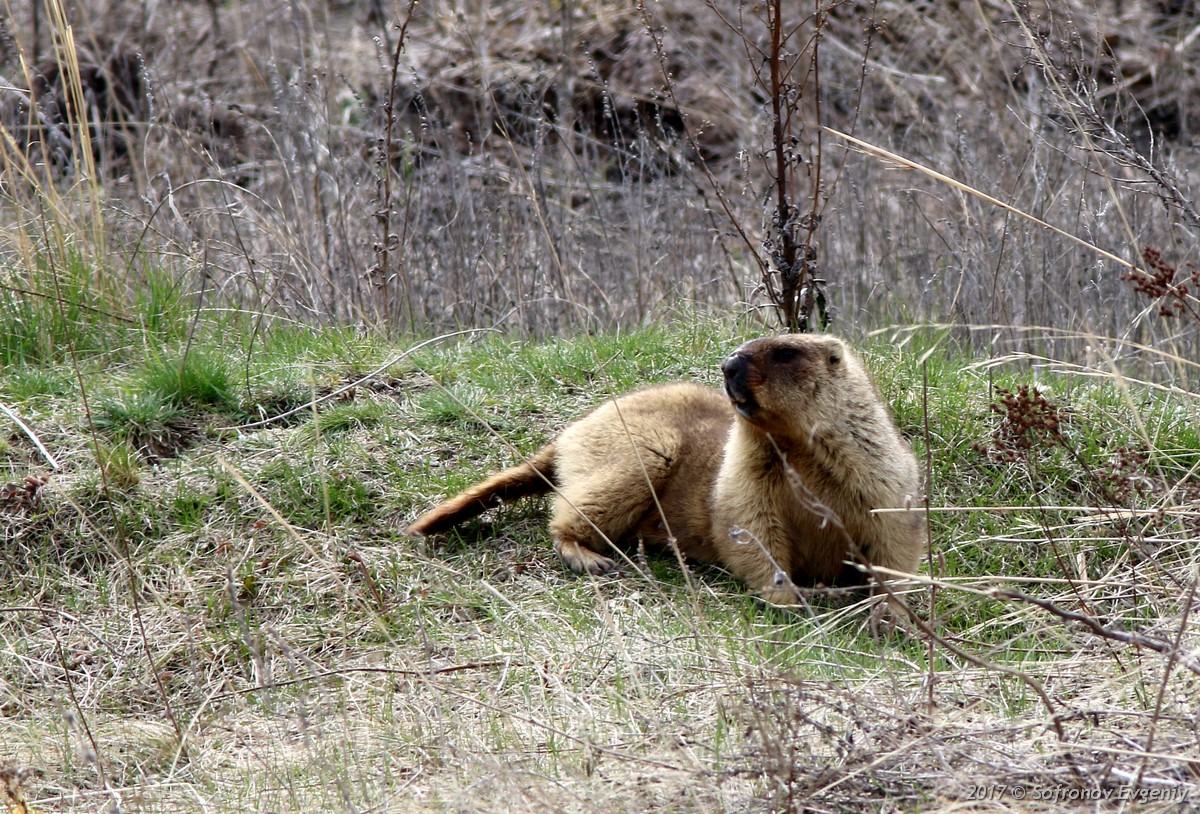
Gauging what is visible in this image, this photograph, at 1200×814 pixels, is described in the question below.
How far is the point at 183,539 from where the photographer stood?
4.80m

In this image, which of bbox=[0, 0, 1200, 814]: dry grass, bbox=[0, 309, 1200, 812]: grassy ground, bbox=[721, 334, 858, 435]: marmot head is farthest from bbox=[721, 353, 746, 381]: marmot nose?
bbox=[0, 309, 1200, 812]: grassy ground

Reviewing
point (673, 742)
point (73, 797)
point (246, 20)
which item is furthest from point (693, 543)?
point (246, 20)

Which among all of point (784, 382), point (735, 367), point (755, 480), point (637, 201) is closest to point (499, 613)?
point (755, 480)

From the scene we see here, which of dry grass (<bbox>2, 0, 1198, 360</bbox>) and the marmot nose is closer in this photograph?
the marmot nose

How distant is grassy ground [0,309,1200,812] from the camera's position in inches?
113

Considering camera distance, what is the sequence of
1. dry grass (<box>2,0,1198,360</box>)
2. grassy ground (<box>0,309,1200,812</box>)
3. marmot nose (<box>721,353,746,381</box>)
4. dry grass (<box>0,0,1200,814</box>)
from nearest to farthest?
1. grassy ground (<box>0,309,1200,812</box>)
2. dry grass (<box>0,0,1200,814</box>)
3. marmot nose (<box>721,353,746,381</box>)
4. dry grass (<box>2,0,1198,360</box>)

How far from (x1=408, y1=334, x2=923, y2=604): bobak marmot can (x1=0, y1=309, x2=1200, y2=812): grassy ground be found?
16cm

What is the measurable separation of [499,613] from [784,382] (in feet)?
4.37

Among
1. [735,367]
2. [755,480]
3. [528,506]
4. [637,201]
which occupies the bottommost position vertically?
[528,506]

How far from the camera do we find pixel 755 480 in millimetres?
4641

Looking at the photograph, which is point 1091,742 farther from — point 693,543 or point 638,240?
point 638,240

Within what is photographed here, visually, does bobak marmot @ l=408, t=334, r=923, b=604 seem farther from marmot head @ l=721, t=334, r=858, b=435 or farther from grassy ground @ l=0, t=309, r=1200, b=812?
grassy ground @ l=0, t=309, r=1200, b=812

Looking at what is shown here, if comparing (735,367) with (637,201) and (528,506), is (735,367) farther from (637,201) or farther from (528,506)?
(637,201)

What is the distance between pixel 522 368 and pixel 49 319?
2.33 metres
